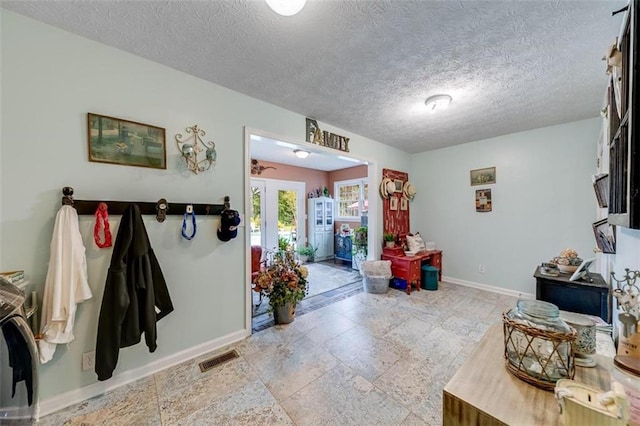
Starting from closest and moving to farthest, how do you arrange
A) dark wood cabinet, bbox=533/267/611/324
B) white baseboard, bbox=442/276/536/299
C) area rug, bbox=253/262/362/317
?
1. dark wood cabinet, bbox=533/267/611/324
2. area rug, bbox=253/262/362/317
3. white baseboard, bbox=442/276/536/299

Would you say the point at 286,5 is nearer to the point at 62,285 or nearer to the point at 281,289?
the point at 62,285

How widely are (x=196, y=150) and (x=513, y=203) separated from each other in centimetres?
427

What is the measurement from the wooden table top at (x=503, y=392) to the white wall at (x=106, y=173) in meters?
2.07

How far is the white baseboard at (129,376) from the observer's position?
1.57 m

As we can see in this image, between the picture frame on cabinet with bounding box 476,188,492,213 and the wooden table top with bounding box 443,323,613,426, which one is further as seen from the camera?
the picture frame on cabinet with bounding box 476,188,492,213

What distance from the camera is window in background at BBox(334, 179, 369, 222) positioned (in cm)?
586

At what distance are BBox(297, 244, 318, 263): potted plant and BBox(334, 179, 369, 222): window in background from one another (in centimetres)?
117

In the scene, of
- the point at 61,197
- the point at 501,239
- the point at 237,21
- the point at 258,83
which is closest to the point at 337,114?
the point at 258,83

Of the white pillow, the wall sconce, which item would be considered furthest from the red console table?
the wall sconce

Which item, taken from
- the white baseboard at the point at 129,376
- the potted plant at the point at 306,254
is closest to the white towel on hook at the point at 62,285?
the white baseboard at the point at 129,376

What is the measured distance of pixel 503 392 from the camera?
0.74 m

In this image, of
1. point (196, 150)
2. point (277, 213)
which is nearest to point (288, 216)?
point (277, 213)

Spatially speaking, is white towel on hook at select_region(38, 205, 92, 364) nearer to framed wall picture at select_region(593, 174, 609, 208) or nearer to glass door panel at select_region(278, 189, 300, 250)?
framed wall picture at select_region(593, 174, 609, 208)

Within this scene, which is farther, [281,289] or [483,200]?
[483,200]
